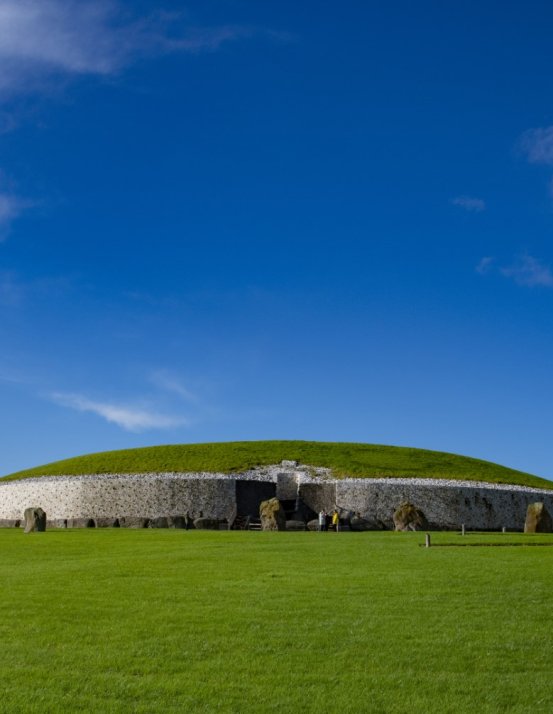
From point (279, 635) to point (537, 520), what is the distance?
2754 cm

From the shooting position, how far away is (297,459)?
2231 inches

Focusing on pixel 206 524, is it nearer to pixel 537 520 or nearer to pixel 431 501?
pixel 431 501

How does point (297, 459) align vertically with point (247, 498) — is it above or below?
above

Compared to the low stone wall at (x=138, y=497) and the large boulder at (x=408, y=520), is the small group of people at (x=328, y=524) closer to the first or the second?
the large boulder at (x=408, y=520)

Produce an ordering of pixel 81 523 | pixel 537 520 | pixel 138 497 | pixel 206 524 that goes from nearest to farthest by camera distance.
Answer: pixel 537 520 < pixel 206 524 < pixel 81 523 < pixel 138 497

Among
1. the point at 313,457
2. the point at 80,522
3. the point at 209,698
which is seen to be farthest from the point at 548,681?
the point at 313,457

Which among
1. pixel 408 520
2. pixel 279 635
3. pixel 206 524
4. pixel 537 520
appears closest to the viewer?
pixel 279 635

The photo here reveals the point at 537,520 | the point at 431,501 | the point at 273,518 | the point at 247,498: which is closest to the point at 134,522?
the point at 273,518

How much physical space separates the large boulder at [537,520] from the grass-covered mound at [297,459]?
15.6 meters

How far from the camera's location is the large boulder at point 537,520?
3782 cm

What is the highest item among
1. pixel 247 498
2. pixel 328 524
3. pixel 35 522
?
pixel 247 498

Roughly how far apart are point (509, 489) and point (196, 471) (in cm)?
1985

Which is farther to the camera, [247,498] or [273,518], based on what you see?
Answer: [247,498]

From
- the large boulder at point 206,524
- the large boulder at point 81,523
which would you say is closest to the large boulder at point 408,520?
the large boulder at point 206,524
